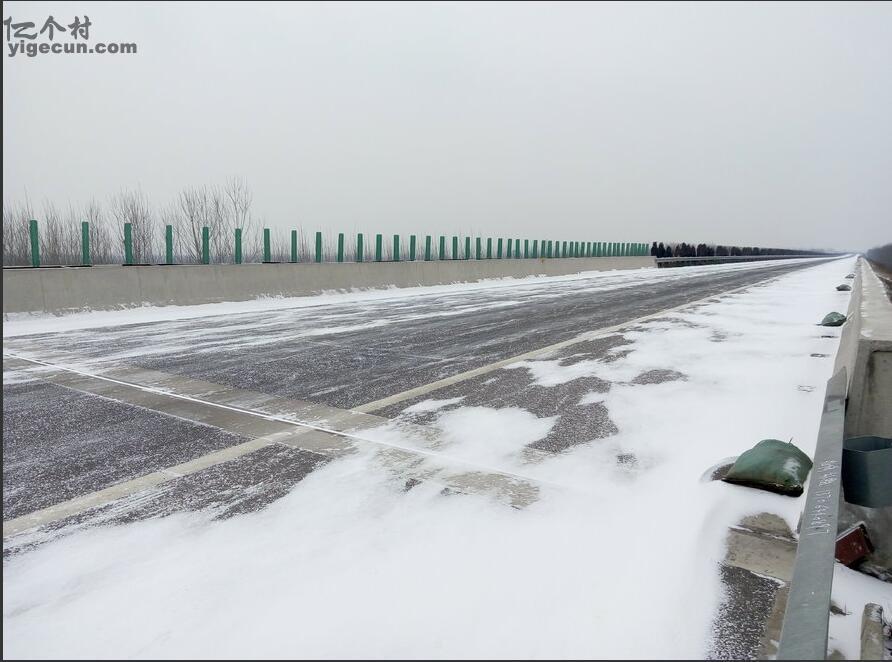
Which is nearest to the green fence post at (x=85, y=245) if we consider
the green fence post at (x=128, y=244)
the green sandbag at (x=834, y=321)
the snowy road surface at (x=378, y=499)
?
the green fence post at (x=128, y=244)

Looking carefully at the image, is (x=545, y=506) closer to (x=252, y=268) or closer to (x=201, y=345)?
(x=201, y=345)

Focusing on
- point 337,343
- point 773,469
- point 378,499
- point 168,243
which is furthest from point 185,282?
point 773,469

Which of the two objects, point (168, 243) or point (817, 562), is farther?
point (168, 243)

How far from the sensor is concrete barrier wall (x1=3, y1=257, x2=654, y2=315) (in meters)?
10.1

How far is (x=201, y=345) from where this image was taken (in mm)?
7625

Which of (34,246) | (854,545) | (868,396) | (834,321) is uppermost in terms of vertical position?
(34,246)

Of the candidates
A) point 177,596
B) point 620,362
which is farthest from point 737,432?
point 177,596

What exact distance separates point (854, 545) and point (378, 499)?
2.39 meters

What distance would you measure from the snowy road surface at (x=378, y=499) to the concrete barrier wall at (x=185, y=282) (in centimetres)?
404

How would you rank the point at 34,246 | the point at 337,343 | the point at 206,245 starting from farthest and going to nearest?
the point at 206,245, the point at 34,246, the point at 337,343

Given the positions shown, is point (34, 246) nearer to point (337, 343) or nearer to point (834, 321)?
point (337, 343)

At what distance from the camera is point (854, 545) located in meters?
2.83

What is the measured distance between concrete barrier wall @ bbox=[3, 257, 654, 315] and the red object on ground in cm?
1174

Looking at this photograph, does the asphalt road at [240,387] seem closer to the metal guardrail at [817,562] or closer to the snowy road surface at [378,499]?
the snowy road surface at [378,499]
